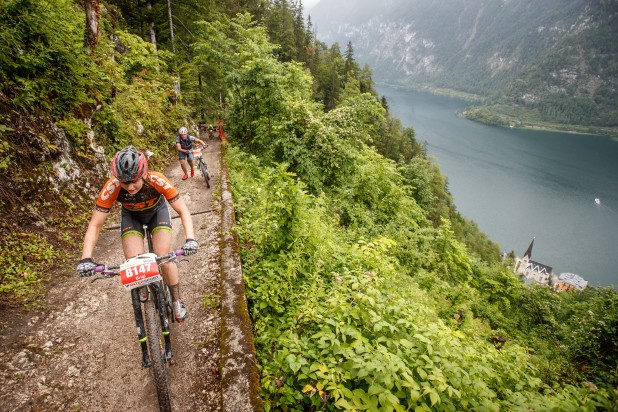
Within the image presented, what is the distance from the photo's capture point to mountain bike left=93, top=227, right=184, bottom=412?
306cm

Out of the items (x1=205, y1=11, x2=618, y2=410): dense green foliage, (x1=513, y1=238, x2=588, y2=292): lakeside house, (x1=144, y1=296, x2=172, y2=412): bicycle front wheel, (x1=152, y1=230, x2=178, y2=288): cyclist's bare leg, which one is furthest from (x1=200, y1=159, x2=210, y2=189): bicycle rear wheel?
(x1=513, y1=238, x2=588, y2=292): lakeside house

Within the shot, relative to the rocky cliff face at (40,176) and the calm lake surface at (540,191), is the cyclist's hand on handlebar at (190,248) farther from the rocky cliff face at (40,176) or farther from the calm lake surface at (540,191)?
the calm lake surface at (540,191)

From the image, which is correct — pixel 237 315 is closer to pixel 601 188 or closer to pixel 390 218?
pixel 390 218

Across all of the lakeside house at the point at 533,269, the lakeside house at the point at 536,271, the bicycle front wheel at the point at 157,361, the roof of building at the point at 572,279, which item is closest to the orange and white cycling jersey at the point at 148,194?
the bicycle front wheel at the point at 157,361

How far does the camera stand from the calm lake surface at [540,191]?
2719 inches

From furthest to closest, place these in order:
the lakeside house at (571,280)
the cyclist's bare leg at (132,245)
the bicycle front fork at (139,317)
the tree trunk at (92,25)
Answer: the lakeside house at (571,280) < the tree trunk at (92,25) < the cyclist's bare leg at (132,245) < the bicycle front fork at (139,317)

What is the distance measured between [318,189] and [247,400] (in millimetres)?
7878

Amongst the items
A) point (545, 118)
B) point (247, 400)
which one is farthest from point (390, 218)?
point (545, 118)

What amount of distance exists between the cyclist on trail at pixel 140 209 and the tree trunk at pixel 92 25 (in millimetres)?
6854

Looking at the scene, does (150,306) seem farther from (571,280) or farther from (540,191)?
(540,191)

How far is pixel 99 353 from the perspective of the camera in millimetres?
3844

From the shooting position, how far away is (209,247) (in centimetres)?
596

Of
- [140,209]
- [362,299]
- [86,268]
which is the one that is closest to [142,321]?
[86,268]

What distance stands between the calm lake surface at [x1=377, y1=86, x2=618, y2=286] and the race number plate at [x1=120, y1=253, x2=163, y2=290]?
263 ft
